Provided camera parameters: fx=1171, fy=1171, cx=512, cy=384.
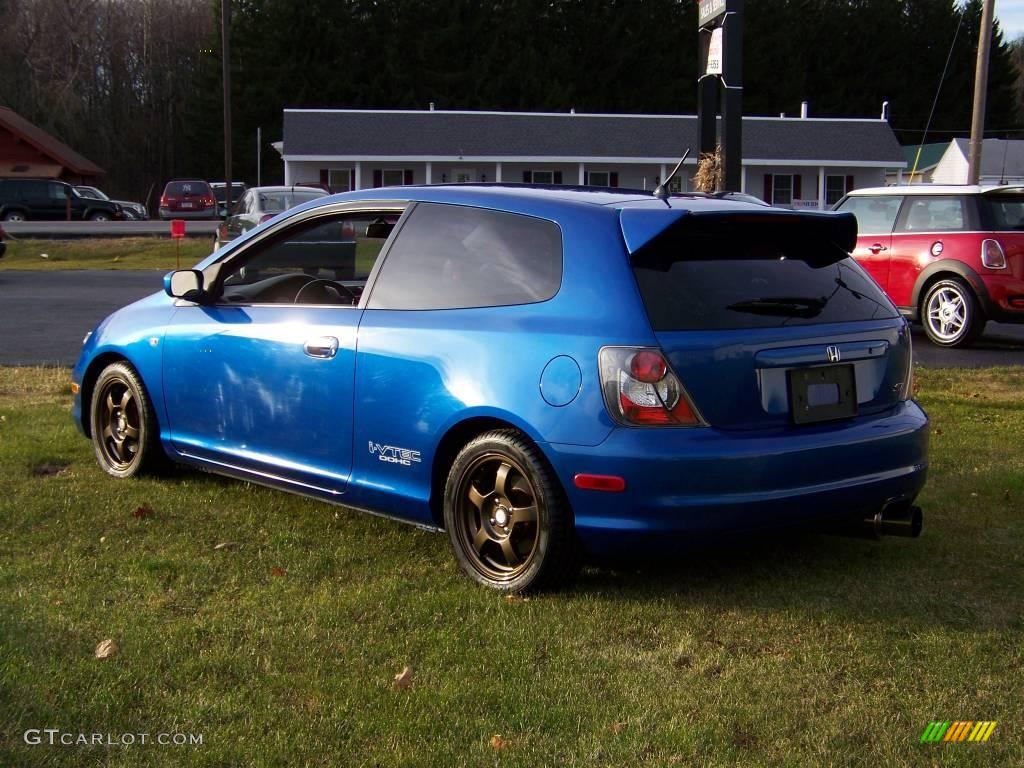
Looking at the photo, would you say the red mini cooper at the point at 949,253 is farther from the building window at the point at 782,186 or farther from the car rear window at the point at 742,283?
the building window at the point at 782,186

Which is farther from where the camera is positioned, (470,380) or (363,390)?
(363,390)

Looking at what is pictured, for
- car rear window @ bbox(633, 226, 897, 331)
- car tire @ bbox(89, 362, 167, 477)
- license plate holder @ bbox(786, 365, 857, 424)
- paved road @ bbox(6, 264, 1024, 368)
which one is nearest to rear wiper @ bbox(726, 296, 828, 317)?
car rear window @ bbox(633, 226, 897, 331)

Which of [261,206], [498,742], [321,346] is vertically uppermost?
[261,206]

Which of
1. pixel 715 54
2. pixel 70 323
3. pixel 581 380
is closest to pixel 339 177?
pixel 70 323

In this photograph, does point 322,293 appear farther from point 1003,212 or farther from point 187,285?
point 1003,212

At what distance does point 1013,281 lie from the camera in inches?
474

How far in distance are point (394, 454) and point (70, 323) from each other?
1036cm

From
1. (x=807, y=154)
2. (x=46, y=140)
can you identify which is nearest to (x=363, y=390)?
(x=807, y=154)

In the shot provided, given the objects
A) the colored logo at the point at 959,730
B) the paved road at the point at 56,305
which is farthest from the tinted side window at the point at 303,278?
the paved road at the point at 56,305

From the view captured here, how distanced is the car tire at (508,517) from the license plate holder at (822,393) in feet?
3.18

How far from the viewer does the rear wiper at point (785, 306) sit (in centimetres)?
447

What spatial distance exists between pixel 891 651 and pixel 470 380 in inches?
71.9

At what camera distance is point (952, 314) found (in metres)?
12.5

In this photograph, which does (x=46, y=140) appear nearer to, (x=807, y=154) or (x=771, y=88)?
(x=807, y=154)
